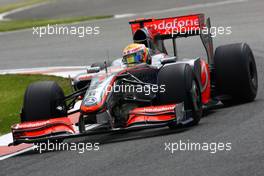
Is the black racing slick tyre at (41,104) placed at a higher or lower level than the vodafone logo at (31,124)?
higher

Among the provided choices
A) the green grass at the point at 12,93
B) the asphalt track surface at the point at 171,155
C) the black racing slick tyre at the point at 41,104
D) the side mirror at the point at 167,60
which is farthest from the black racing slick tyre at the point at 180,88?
the green grass at the point at 12,93

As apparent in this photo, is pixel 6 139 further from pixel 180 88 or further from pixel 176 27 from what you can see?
pixel 176 27

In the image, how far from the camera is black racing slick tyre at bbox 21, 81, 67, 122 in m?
11.0

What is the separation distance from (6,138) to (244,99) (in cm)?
355

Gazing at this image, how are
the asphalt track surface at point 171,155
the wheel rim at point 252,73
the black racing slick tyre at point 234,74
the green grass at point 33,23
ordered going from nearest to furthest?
the asphalt track surface at point 171,155 → the black racing slick tyre at point 234,74 → the wheel rim at point 252,73 → the green grass at point 33,23

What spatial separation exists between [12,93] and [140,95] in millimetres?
5512

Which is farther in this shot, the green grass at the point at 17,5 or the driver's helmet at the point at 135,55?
the green grass at the point at 17,5

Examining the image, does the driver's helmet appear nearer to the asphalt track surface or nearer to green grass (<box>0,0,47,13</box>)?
the asphalt track surface

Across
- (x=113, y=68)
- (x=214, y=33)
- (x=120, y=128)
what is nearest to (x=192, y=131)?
(x=120, y=128)

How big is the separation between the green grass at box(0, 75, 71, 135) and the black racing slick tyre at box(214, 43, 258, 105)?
326cm

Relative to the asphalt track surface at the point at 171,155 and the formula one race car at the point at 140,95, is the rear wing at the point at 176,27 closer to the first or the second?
the formula one race car at the point at 140,95

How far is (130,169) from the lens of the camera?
855 cm

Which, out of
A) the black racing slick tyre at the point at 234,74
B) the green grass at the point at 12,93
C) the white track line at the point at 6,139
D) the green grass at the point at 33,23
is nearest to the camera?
the white track line at the point at 6,139

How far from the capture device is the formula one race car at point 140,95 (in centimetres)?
1046
